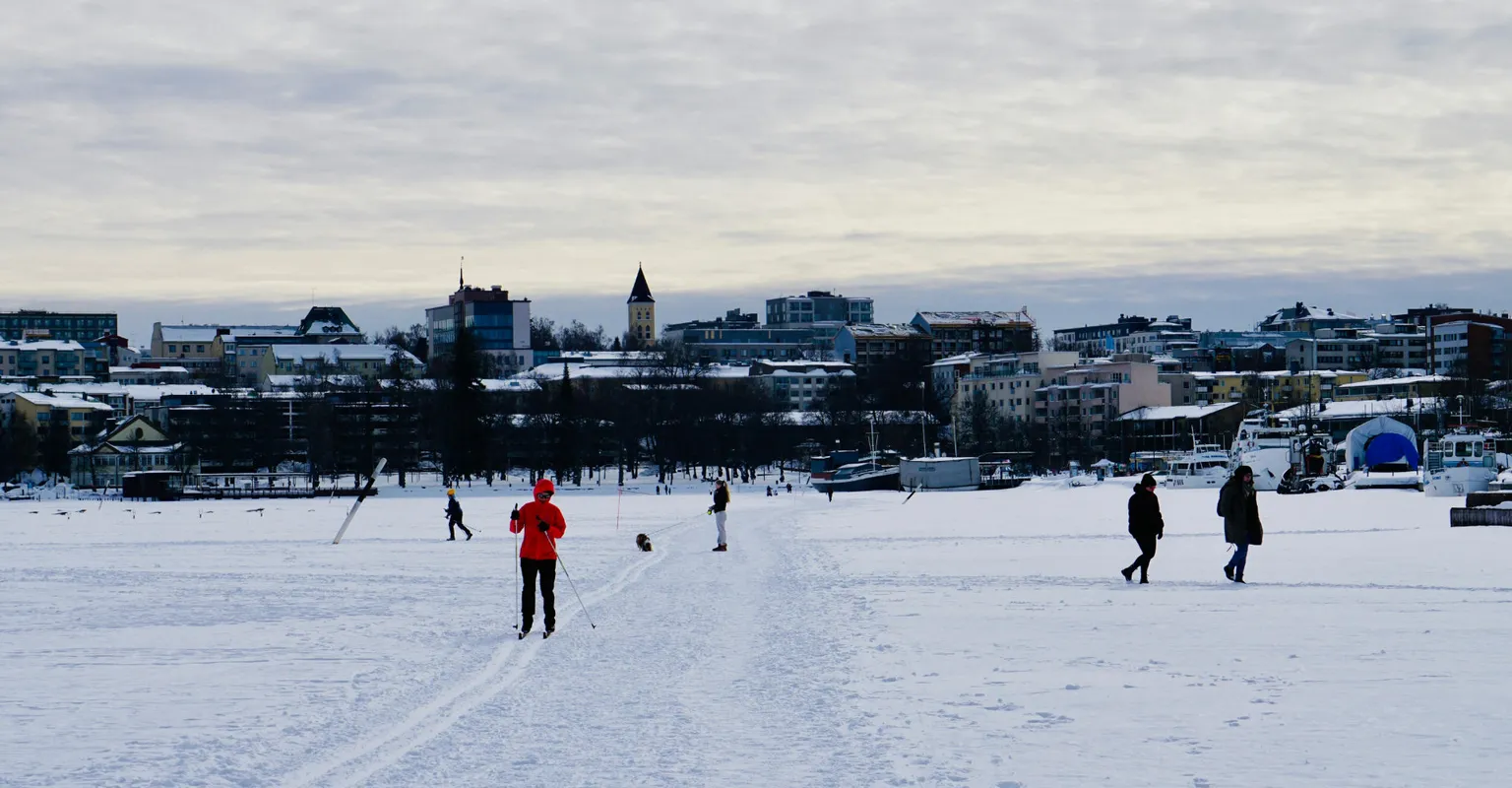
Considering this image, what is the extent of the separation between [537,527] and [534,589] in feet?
1.90

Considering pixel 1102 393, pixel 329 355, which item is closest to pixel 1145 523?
pixel 1102 393

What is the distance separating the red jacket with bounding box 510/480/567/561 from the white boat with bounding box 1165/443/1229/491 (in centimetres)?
6506

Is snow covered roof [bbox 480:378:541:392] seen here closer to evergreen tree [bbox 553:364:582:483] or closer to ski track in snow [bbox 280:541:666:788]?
→ evergreen tree [bbox 553:364:582:483]

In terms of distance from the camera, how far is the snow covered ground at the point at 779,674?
30.0 ft

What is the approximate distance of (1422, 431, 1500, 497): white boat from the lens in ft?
173

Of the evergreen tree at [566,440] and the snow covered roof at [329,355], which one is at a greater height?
the snow covered roof at [329,355]

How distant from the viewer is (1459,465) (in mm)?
60688

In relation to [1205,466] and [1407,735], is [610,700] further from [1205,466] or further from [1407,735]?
[1205,466]

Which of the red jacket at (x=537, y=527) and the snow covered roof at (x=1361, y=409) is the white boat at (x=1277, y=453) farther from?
the red jacket at (x=537, y=527)

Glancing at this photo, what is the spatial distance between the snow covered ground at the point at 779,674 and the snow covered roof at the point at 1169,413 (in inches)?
4851

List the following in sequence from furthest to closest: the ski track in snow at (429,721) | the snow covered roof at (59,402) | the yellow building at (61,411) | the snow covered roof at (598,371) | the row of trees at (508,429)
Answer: the snow covered roof at (598,371) < the snow covered roof at (59,402) < the yellow building at (61,411) < the row of trees at (508,429) < the ski track in snow at (429,721)

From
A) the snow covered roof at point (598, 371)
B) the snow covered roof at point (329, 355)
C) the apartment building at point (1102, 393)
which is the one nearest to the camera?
the apartment building at point (1102, 393)

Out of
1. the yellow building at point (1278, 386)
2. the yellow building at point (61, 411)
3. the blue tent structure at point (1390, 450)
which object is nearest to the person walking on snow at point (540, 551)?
the blue tent structure at point (1390, 450)

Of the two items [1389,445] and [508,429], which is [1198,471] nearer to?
[1389,445]
